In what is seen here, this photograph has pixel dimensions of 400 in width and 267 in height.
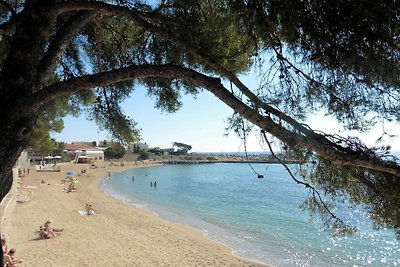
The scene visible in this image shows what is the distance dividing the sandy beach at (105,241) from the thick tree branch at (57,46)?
8.56 meters

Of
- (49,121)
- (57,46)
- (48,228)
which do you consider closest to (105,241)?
(48,228)

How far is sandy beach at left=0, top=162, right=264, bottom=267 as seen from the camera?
10.8 meters

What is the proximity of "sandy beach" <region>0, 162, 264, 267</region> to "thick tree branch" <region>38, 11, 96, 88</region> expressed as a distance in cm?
856

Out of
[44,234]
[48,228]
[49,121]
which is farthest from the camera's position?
[48,228]

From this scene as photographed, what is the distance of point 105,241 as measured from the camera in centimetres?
1311

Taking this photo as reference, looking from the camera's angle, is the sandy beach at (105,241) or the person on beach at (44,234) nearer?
the sandy beach at (105,241)

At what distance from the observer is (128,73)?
2234mm

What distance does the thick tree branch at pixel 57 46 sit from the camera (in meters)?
2.47

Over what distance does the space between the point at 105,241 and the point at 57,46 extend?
1168cm

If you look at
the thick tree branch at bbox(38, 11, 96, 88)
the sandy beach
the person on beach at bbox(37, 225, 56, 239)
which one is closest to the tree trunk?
the thick tree branch at bbox(38, 11, 96, 88)

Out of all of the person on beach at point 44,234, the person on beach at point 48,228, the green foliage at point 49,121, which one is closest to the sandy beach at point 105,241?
the person on beach at point 44,234

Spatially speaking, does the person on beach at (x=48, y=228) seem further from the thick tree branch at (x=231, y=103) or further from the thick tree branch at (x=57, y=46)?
the thick tree branch at (x=231, y=103)

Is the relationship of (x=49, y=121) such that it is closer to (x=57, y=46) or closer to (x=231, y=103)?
(x=57, y=46)

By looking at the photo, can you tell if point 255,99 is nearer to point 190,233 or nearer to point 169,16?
point 169,16
